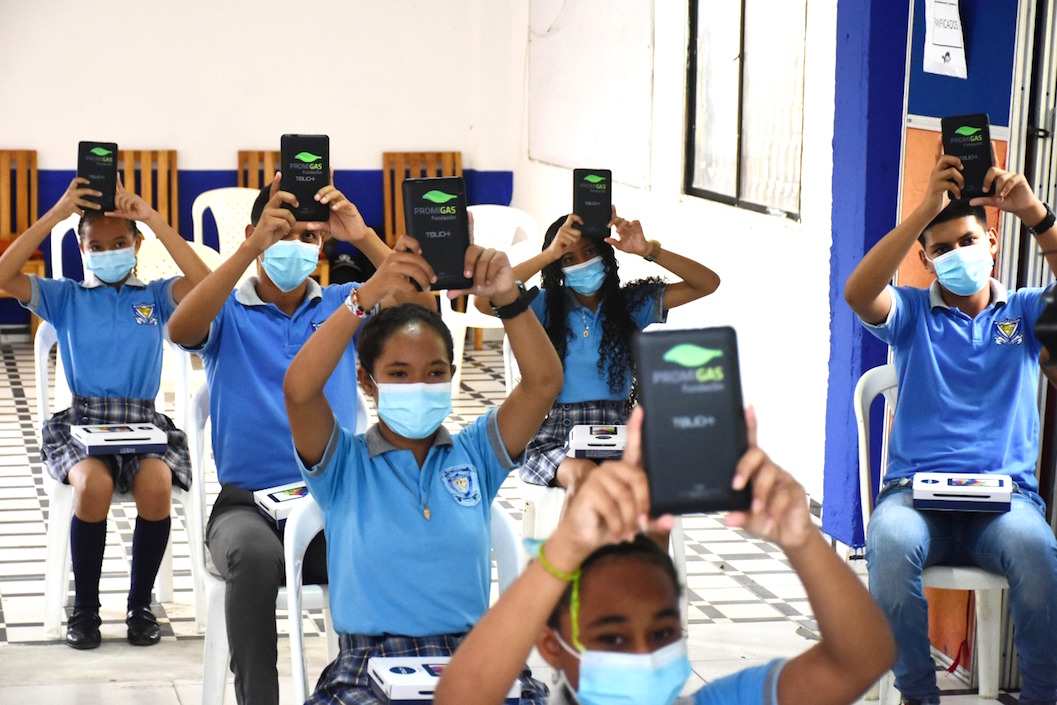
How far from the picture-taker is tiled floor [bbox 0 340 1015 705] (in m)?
3.62

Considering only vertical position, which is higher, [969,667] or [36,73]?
[36,73]

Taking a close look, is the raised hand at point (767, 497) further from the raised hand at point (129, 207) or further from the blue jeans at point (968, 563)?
the raised hand at point (129, 207)

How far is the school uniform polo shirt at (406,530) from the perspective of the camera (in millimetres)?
2422

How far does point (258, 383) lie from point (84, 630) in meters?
1.01

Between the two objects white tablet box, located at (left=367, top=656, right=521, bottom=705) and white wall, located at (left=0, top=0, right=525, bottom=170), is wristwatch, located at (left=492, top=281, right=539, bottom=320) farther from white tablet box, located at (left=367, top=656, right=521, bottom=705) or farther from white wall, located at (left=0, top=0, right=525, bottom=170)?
white wall, located at (left=0, top=0, right=525, bottom=170)

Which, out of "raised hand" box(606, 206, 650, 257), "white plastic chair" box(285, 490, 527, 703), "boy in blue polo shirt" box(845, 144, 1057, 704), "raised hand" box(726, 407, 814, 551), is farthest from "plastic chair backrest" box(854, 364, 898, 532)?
"raised hand" box(726, 407, 814, 551)

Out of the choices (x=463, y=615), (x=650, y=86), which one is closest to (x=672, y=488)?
(x=463, y=615)

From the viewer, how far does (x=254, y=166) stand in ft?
29.9

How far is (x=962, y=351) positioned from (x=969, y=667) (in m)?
0.88

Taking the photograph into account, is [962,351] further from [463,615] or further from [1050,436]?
[463,615]

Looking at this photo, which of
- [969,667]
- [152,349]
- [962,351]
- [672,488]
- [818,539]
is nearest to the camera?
[672,488]

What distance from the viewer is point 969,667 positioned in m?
3.67

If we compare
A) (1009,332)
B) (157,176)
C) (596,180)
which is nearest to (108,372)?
(596,180)

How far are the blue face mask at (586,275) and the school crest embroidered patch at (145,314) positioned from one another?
3.99 ft
